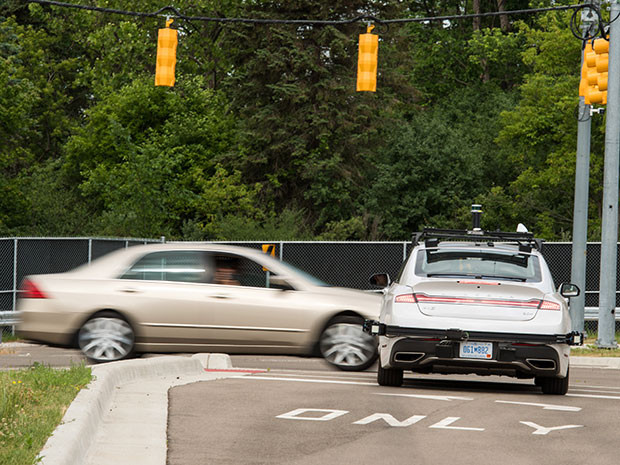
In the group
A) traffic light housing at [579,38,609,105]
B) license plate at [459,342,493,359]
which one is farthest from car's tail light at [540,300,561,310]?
traffic light housing at [579,38,609,105]

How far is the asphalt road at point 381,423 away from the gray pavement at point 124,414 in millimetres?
182

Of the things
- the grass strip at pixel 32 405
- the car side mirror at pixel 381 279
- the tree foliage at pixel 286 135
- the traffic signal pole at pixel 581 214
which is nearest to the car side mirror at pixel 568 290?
the car side mirror at pixel 381 279

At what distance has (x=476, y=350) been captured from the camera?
11.4 metres

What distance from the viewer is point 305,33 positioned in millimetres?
46156

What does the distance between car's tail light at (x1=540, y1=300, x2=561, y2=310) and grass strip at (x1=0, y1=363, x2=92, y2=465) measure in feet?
15.0

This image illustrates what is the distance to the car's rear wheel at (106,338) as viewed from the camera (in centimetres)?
1441

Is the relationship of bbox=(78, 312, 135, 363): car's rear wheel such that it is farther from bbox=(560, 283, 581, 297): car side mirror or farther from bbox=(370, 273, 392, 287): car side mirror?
bbox=(560, 283, 581, 297): car side mirror

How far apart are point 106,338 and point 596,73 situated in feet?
36.3

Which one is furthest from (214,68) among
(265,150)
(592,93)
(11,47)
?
(592,93)

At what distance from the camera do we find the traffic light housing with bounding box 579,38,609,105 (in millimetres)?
20328

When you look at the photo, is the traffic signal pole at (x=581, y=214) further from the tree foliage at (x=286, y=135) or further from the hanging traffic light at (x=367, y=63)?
the tree foliage at (x=286, y=135)

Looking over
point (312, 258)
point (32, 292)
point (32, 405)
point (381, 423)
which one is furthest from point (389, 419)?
point (312, 258)

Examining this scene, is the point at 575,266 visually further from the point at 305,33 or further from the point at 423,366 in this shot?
the point at 305,33

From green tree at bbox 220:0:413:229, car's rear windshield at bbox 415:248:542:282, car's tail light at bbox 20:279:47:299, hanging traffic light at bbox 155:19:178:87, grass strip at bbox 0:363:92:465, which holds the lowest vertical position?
grass strip at bbox 0:363:92:465
